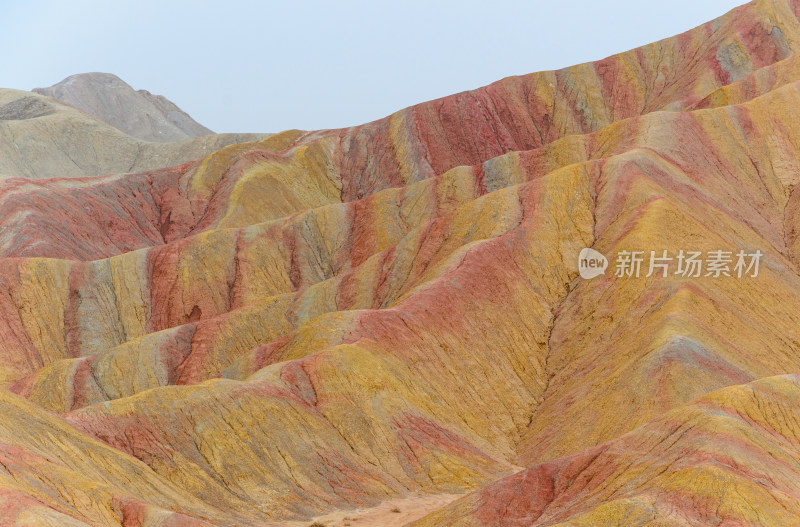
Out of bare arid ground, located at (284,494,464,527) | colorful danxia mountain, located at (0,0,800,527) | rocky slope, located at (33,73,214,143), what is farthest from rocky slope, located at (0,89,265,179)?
bare arid ground, located at (284,494,464,527)

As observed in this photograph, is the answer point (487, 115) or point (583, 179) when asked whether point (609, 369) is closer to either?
point (583, 179)

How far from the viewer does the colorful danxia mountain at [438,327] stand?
35.6 m

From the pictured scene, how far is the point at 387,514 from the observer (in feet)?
142

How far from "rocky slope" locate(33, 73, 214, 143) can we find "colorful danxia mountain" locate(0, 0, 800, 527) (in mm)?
80090

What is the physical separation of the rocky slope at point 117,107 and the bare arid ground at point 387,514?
150 meters

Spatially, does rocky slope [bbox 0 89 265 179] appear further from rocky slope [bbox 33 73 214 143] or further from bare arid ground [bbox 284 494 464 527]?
bare arid ground [bbox 284 494 464 527]

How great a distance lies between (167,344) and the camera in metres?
68.4

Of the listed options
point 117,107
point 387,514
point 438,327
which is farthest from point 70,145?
point 387,514

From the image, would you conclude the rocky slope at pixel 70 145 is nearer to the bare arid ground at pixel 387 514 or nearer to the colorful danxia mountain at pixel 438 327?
the colorful danxia mountain at pixel 438 327

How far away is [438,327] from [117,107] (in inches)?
5894

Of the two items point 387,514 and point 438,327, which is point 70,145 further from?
point 387,514

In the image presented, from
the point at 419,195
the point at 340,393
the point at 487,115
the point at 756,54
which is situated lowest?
the point at 340,393

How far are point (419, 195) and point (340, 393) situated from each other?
43.1 meters

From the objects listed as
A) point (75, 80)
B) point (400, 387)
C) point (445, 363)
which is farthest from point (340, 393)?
point (75, 80)
